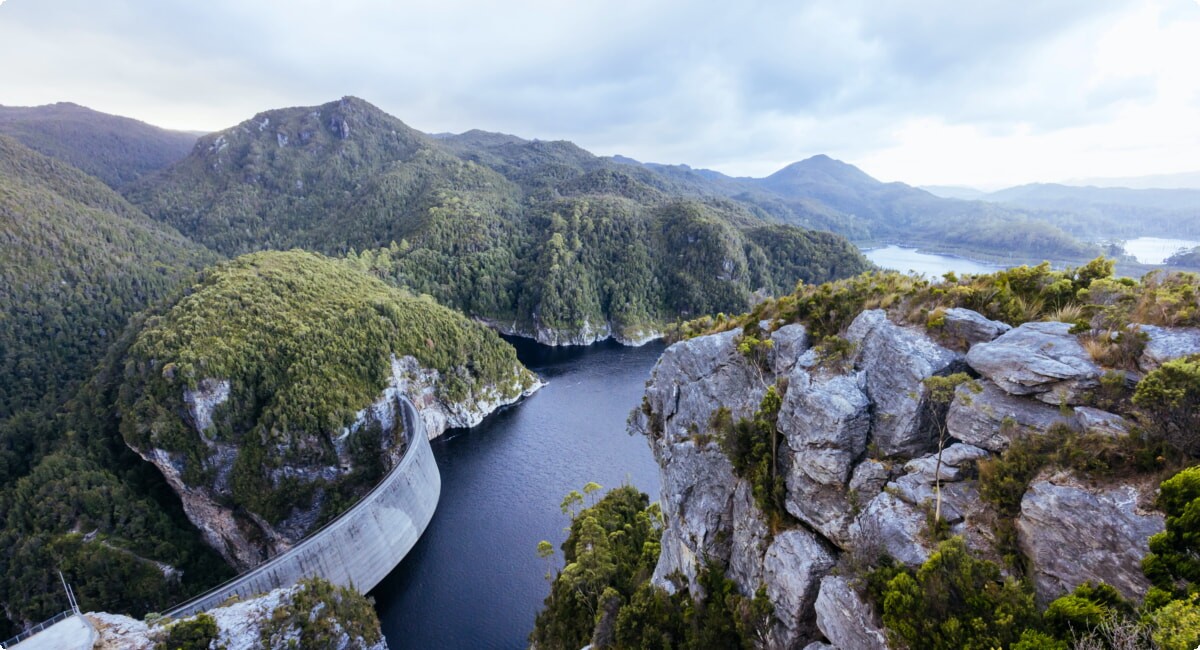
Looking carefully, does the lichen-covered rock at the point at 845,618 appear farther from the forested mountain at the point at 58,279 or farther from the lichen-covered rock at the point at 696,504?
the forested mountain at the point at 58,279

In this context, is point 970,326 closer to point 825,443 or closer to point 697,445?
point 825,443

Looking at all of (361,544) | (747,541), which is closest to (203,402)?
(361,544)

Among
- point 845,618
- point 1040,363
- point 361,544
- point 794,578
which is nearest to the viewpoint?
point 1040,363

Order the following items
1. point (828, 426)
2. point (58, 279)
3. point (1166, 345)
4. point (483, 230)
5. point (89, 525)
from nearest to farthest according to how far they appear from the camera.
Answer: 1. point (1166, 345)
2. point (828, 426)
3. point (89, 525)
4. point (58, 279)
5. point (483, 230)

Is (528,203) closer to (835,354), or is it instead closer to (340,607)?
(340,607)

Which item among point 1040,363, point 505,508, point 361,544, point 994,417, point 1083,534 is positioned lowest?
point 505,508

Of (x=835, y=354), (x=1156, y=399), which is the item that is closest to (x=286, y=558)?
(x=835, y=354)
